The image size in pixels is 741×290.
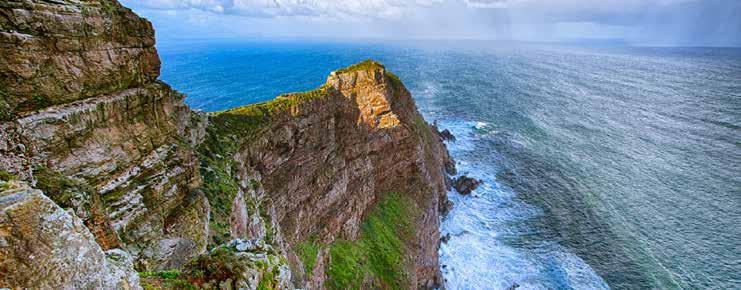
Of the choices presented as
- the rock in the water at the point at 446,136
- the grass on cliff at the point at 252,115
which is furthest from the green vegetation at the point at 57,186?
the rock in the water at the point at 446,136

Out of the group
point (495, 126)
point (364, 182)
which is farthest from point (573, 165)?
point (364, 182)

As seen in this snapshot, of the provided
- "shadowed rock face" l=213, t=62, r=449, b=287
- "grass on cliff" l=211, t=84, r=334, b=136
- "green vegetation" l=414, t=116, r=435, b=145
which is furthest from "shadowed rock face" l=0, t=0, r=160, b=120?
"green vegetation" l=414, t=116, r=435, b=145

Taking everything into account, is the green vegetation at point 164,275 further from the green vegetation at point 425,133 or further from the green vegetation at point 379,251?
the green vegetation at point 425,133

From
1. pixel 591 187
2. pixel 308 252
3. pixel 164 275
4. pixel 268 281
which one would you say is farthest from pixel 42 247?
pixel 591 187

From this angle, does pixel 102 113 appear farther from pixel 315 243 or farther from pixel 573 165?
pixel 573 165

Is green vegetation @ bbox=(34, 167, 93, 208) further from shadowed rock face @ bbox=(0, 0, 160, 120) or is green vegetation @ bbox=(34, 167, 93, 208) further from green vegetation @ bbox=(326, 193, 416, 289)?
green vegetation @ bbox=(326, 193, 416, 289)
